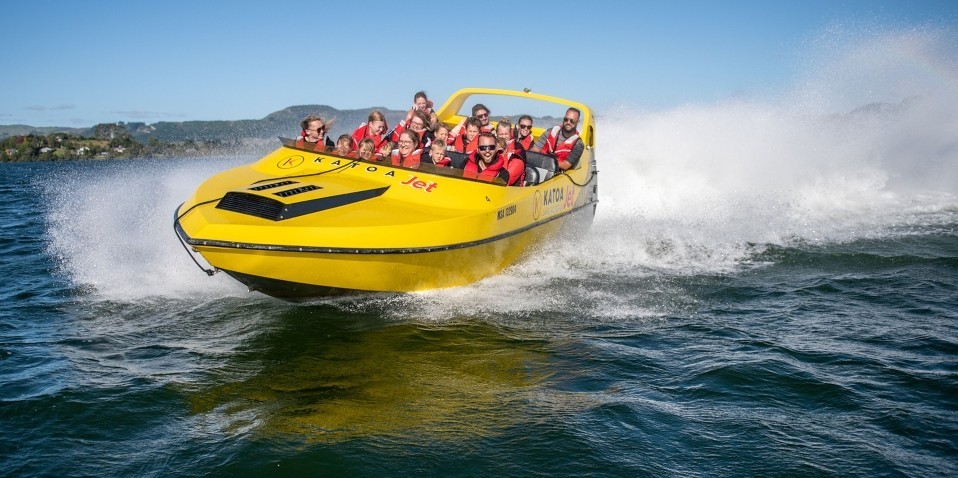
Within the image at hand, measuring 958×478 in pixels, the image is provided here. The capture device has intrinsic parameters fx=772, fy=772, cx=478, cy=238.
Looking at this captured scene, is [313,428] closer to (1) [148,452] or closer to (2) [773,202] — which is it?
(1) [148,452]

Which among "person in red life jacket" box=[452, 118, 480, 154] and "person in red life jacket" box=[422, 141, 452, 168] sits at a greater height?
"person in red life jacket" box=[452, 118, 480, 154]

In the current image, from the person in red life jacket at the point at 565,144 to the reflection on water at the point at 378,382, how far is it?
13.7 feet

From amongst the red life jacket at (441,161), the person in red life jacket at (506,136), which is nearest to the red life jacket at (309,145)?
the red life jacket at (441,161)

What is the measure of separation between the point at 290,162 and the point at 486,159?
7.23ft

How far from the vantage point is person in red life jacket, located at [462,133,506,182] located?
8344 millimetres

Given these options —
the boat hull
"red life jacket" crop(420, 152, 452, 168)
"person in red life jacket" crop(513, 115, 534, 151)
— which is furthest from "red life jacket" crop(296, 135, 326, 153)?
"person in red life jacket" crop(513, 115, 534, 151)

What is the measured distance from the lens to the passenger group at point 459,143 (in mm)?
8367

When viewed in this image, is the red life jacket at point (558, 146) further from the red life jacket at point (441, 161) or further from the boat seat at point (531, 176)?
the red life jacket at point (441, 161)

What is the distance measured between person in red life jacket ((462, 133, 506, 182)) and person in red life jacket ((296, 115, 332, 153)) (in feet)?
5.90

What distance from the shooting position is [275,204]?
6723 millimetres

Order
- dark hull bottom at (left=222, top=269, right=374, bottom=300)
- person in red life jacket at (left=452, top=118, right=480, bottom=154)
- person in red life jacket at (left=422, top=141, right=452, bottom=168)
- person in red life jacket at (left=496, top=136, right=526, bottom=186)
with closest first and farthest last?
dark hull bottom at (left=222, top=269, right=374, bottom=300), person in red life jacket at (left=422, top=141, right=452, bottom=168), person in red life jacket at (left=496, top=136, right=526, bottom=186), person in red life jacket at (left=452, top=118, right=480, bottom=154)

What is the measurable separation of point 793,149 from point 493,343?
597 inches

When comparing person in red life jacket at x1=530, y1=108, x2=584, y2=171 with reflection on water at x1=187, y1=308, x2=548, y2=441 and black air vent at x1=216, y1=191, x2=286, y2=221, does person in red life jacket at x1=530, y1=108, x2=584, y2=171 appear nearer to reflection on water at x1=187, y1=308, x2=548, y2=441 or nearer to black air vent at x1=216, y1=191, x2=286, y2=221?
reflection on water at x1=187, y1=308, x2=548, y2=441

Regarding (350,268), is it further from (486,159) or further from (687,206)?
(687,206)
